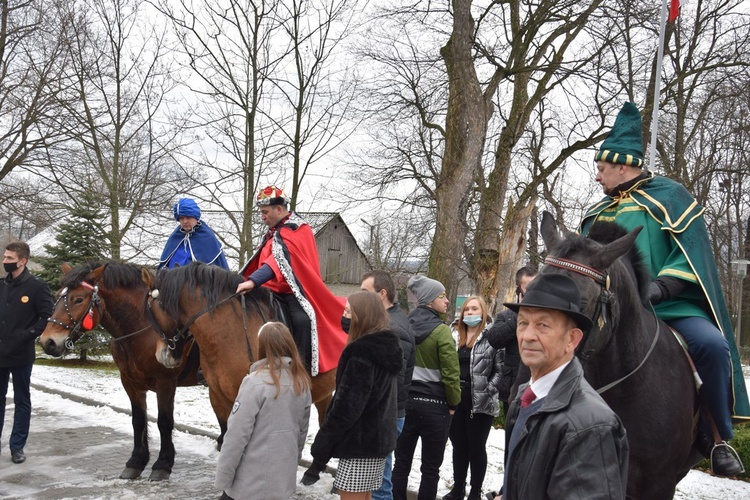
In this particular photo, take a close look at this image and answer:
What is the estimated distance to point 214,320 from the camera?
20.0 ft

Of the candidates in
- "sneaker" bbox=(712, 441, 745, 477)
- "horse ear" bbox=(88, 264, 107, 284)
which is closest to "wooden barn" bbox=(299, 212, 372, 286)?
"horse ear" bbox=(88, 264, 107, 284)

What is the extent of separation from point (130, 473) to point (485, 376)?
→ 382 cm

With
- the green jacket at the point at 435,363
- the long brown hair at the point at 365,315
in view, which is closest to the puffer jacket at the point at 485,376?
the green jacket at the point at 435,363

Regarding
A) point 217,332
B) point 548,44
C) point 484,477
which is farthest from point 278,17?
point 484,477

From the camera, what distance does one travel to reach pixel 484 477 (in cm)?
624

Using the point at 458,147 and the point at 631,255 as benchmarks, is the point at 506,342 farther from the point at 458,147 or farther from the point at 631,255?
the point at 458,147

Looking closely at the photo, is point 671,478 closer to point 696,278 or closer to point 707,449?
point 707,449

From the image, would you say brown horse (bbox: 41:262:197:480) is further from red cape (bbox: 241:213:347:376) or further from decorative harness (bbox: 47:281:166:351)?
red cape (bbox: 241:213:347:376)

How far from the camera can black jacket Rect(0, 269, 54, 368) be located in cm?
712

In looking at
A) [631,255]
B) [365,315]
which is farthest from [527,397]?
[365,315]

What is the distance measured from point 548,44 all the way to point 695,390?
1094cm

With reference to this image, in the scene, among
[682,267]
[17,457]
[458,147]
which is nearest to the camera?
[682,267]

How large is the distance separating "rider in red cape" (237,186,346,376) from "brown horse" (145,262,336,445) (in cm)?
25

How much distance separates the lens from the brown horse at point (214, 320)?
6039 millimetres
